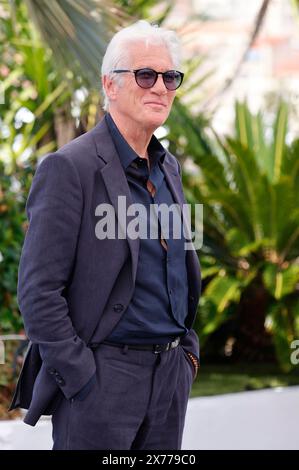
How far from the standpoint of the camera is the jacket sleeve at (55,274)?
2484 mm

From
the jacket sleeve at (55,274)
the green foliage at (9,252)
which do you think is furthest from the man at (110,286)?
the green foliage at (9,252)

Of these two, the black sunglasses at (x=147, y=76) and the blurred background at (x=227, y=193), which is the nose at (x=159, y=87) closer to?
the black sunglasses at (x=147, y=76)

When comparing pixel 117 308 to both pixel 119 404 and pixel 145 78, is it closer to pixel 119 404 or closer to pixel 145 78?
pixel 119 404

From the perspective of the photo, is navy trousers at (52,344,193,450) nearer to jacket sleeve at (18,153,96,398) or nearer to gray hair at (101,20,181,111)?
jacket sleeve at (18,153,96,398)

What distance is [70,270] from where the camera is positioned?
2.56m

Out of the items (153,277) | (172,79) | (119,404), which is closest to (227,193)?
(172,79)

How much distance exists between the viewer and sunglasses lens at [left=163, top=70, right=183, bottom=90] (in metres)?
2.71

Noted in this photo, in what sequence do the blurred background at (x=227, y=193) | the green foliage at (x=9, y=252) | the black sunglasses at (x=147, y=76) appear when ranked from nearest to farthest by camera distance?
the black sunglasses at (x=147, y=76) < the green foliage at (x=9, y=252) < the blurred background at (x=227, y=193)

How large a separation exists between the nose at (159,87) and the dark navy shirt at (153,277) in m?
0.16

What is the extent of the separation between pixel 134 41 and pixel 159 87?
0.47 ft

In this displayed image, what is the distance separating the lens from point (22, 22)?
8602 mm

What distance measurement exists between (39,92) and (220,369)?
2.83 meters

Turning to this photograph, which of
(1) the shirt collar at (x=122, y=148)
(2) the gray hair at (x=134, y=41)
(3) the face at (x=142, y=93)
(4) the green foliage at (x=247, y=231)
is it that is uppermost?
(2) the gray hair at (x=134, y=41)
